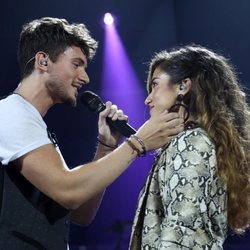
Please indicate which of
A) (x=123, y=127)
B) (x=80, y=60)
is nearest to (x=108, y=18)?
(x=80, y=60)

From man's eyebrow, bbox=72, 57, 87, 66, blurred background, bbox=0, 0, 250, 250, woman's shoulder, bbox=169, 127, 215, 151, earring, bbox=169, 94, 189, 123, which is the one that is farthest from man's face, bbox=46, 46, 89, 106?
blurred background, bbox=0, 0, 250, 250

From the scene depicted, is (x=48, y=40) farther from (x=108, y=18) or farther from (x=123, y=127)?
(x=108, y=18)

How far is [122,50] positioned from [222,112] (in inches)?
125

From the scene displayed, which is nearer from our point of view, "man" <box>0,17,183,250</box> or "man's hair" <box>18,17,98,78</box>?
"man" <box>0,17,183,250</box>

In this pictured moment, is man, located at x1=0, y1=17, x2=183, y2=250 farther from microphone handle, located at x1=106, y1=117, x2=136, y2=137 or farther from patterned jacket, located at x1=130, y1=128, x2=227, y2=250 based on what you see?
patterned jacket, located at x1=130, y1=128, x2=227, y2=250

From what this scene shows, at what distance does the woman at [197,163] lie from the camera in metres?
1.31

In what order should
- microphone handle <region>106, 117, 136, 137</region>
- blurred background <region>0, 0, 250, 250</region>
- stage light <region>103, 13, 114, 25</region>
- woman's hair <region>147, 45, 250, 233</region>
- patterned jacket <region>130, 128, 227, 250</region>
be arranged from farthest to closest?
1. stage light <region>103, 13, 114, 25</region>
2. blurred background <region>0, 0, 250, 250</region>
3. microphone handle <region>106, 117, 136, 137</region>
4. woman's hair <region>147, 45, 250, 233</region>
5. patterned jacket <region>130, 128, 227, 250</region>

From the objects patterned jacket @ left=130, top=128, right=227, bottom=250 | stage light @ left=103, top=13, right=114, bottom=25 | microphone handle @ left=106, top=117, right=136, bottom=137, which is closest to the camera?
patterned jacket @ left=130, top=128, right=227, bottom=250

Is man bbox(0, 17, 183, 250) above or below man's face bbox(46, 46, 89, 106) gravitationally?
below

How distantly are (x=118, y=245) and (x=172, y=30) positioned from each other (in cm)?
183

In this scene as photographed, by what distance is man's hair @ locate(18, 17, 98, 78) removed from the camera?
72.6 inches

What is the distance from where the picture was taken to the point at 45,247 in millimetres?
1635

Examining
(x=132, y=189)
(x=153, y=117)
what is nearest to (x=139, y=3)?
(x=132, y=189)

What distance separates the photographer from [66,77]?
182cm
